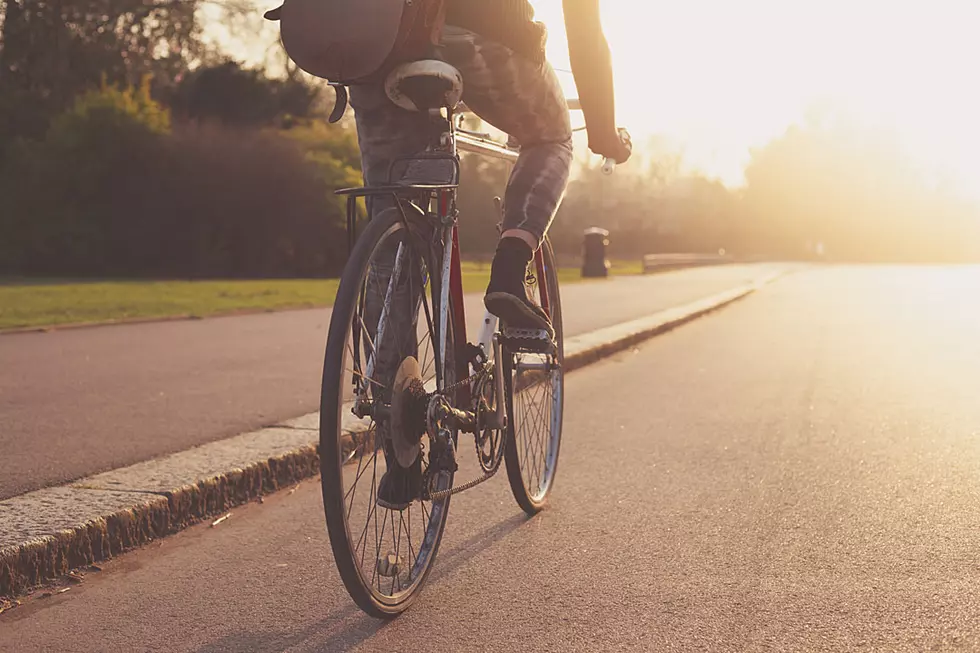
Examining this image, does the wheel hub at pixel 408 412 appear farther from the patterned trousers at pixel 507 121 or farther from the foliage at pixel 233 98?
the foliage at pixel 233 98

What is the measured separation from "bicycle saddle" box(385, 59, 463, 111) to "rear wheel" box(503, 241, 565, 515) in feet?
3.26

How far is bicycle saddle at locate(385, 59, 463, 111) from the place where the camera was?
302cm

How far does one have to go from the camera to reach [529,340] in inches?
146

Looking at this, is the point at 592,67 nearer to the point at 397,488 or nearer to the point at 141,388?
the point at 397,488

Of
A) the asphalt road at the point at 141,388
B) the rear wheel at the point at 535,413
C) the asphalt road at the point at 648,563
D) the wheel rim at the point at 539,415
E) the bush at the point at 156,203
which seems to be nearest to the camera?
the asphalt road at the point at 648,563

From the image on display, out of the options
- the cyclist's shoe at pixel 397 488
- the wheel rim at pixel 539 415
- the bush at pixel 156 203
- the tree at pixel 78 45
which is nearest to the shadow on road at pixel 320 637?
the cyclist's shoe at pixel 397 488

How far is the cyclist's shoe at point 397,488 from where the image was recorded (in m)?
3.15

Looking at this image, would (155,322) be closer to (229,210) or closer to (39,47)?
(229,210)

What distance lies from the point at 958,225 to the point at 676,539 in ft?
298

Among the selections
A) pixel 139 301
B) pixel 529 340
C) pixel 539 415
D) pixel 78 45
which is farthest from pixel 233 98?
pixel 529 340

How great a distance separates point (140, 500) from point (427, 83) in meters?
1.81

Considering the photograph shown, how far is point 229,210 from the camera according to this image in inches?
1136

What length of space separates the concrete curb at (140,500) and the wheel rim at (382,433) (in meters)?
0.11

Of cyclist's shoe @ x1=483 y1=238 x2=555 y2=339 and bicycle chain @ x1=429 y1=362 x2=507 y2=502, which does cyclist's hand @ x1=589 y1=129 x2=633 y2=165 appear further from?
bicycle chain @ x1=429 y1=362 x2=507 y2=502
